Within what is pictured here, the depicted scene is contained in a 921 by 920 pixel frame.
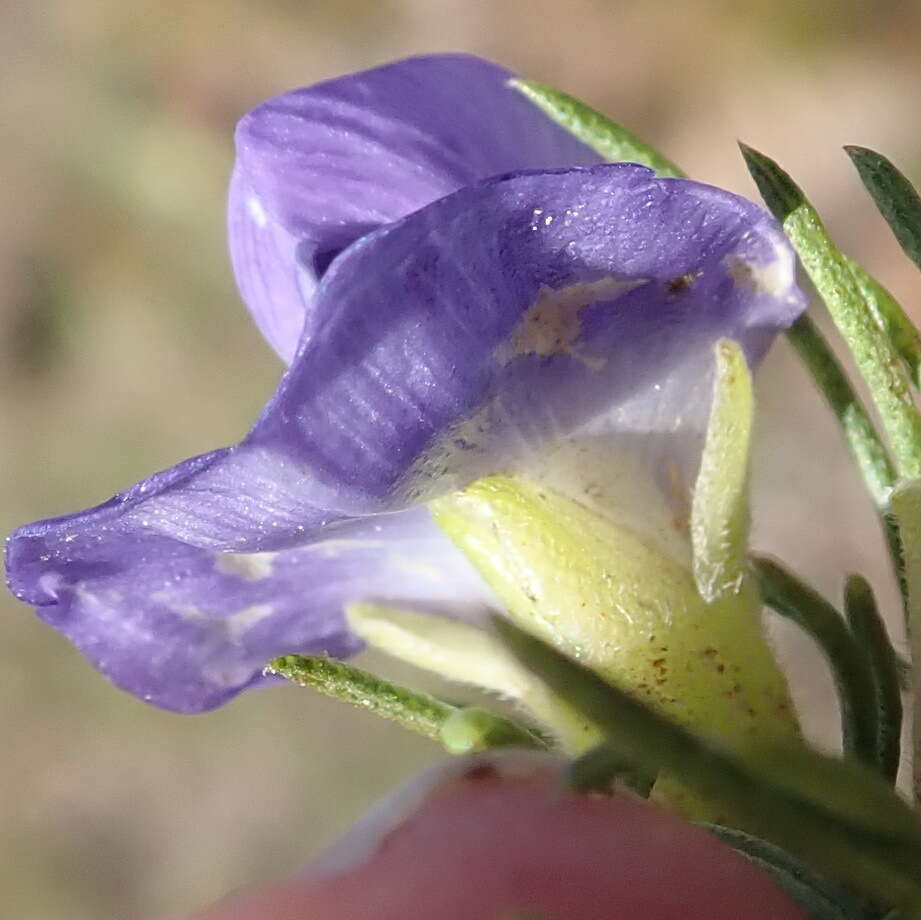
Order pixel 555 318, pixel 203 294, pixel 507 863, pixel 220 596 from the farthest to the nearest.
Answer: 1. pixel 203 294
2. pixel 220 596
3. pixel 555 318
4. pixel 507 863

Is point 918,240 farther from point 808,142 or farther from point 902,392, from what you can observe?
point 808,142

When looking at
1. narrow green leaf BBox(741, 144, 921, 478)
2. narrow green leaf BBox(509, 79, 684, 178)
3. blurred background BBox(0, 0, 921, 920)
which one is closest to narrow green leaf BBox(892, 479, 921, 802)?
narrow green leaf BBox(741, 144, 921, 478)

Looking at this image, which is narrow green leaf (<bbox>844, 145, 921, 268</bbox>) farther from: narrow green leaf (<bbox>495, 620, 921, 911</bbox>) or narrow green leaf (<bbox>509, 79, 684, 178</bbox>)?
narrow green leaf (<bbox>495, 620, 921, 911</bbox>)

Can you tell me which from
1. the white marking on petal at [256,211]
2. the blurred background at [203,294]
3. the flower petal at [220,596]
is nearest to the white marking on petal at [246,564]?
the flower petal at [220,596]

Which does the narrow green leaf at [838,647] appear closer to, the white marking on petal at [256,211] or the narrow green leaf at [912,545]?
the narrow green leaf at [912,545]

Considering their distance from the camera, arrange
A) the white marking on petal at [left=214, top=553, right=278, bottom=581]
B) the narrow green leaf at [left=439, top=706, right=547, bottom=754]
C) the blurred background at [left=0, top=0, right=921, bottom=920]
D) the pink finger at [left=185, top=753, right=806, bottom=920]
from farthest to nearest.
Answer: the blurred background at [left=0, top=0, right=921, bottom=920], the white marking on petal at [left=214, top=553, right=278, bottom=581], the narrow green leaf at [left=439, top=706, right=547, bottom=754], the pink finger at [left=185, top=753, right=806, bottom=920]

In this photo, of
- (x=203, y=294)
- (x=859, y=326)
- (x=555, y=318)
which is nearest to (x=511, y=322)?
(x=555, y=318)

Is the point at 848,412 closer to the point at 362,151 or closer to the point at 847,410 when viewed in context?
the point at 847,410
